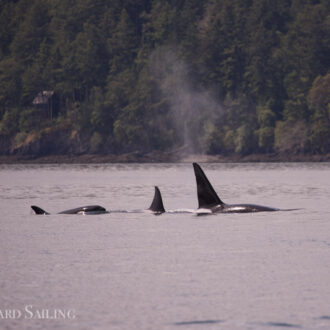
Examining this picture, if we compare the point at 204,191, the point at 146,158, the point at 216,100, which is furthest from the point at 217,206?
the point at 216,100

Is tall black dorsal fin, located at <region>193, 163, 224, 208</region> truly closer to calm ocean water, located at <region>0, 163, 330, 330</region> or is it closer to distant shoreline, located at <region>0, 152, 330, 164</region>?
calm ocean water, located at <region>0, 163, 330, 330</region>

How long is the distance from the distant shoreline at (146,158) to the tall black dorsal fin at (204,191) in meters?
135

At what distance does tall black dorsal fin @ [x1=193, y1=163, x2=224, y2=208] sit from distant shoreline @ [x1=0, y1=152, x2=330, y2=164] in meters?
135

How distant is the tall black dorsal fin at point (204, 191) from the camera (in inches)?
1448

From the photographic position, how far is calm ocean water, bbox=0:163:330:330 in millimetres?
17328

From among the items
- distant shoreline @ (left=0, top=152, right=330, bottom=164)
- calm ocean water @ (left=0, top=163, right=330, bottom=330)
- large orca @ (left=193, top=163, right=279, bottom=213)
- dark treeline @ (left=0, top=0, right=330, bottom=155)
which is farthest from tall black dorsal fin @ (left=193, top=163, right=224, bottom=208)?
distant shoreline @ (left=0, top=152, right=330, bottom=164)

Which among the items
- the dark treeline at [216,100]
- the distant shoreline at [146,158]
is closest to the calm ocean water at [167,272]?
the distant shoreline at [146,158]

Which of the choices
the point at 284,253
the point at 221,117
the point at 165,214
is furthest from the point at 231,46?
the point at 284,253

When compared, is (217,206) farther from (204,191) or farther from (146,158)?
(146,158)

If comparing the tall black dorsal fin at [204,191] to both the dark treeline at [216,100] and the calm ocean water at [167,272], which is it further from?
the dark treeline at [216,100]

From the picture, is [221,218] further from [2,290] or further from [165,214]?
[2,290]

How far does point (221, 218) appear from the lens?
124 ft

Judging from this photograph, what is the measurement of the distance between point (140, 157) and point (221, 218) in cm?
14936

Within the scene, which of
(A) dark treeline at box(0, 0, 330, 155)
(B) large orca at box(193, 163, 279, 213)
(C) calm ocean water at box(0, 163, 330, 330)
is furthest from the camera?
(A) dark treeline at box(0, 0, 330, 155)
